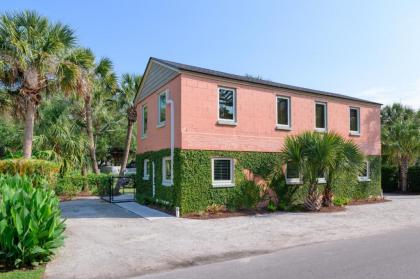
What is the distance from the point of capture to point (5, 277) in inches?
227

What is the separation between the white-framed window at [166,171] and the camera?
14883 millimetres

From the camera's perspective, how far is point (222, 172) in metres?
14.4

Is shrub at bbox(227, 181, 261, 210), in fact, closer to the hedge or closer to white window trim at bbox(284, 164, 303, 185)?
white window trim at bbox(284, 164, 303, 185)

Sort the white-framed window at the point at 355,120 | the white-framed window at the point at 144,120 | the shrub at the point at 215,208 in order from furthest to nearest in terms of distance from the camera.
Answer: the white-framed window at the point at 355,120, the white-framed window at the point at 144,120, the shrub at the point at 215,208

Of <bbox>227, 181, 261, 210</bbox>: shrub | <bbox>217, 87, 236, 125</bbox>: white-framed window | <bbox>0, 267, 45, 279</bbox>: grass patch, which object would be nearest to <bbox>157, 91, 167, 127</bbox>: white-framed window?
<bbox>217, 87, 236, 125</bbox>: white-framed window

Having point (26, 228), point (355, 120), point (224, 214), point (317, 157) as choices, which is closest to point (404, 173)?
point (355, 120)

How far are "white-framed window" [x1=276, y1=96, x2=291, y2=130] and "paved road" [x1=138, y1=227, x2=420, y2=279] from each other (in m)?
8.37

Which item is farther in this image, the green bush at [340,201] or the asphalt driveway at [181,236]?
the green bush at [340,201]

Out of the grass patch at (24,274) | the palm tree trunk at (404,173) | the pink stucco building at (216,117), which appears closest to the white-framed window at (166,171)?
the pink stucco building at (216,117)

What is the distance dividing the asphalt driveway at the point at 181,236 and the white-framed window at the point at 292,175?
242cm

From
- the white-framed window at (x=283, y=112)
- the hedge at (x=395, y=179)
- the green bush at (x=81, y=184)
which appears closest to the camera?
the white-framed window at (x=283, y=112)

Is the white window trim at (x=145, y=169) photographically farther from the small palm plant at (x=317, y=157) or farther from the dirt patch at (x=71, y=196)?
the small palm plant at (x=317, y=157)

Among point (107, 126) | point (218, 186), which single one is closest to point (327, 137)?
point (218, 186)

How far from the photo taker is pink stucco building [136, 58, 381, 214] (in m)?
13.8
